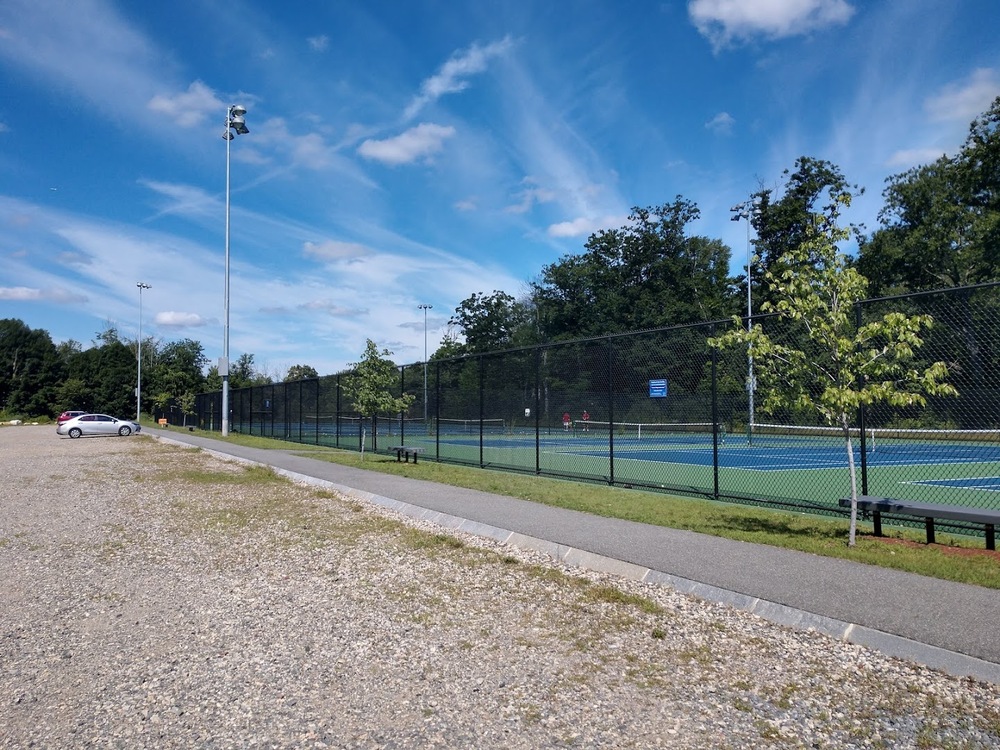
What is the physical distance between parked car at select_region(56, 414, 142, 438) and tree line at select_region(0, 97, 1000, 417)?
61.0ft

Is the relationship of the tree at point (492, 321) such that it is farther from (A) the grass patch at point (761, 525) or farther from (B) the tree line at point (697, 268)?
(A) the grass patch at point (761, 525)

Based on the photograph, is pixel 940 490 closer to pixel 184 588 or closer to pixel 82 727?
pixel 184 588

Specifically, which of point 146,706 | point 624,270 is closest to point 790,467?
point 146,706

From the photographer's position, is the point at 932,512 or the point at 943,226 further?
the point at 943,226

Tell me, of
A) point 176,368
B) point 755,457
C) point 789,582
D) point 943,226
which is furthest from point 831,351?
point 176,368

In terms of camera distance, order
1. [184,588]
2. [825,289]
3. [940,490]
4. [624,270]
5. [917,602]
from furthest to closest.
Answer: [624,270], [940,490], [825,289], [184,588], [917,602]

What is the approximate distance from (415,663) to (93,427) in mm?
47924

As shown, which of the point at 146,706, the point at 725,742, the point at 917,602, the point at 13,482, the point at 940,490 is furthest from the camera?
the point at 13,482

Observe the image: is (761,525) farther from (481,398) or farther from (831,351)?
(481,398)

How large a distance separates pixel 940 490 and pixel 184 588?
12491 millimetres

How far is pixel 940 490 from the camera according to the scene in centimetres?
1336

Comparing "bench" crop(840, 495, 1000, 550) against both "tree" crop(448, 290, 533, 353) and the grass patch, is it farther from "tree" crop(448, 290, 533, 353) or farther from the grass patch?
"tree" crop(448, 290, 533, 353)

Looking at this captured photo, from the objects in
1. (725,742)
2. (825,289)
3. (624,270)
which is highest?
(624,270)

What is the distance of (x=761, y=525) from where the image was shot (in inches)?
374
